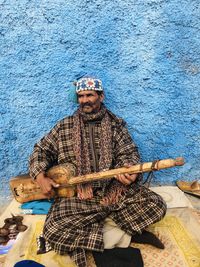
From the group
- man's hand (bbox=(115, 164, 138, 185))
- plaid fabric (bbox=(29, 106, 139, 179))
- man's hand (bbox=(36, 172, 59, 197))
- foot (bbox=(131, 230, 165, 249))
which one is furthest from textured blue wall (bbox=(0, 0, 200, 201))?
foot (bbox=(131, 230, 165, 249))

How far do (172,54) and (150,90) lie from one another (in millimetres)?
476

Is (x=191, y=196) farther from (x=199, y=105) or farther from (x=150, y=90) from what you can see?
(x=150, y=90)

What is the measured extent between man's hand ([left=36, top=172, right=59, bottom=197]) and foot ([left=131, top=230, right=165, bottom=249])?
35.8 inches

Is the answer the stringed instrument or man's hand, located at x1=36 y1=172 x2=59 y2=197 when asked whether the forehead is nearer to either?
the stringed instrument

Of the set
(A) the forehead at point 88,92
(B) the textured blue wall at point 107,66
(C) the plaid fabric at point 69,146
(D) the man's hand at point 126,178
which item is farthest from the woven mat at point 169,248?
(A) the forehead at point 88,92

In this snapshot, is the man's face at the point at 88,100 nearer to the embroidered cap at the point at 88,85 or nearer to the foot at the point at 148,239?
the embroidered cap at the point at 88,85

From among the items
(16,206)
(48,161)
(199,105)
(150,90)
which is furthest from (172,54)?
(16,206)

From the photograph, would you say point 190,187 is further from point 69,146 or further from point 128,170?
point 69,146

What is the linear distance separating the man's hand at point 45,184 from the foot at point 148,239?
911mm

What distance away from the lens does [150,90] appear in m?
3.24

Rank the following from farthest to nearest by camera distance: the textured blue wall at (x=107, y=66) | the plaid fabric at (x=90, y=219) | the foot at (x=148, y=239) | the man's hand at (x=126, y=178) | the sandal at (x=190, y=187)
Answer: the sandal at (x=190, y=187) → the textured blue wall at (x=107, y=66) → the man's hand at (x=126, y=178) → the foot at (x=148, y=239) → the plaid fabric at (x=90, y=219)

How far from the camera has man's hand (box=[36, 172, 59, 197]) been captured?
267 cm

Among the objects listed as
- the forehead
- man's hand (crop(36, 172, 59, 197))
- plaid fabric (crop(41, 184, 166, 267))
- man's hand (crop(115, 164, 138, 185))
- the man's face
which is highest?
the forehead

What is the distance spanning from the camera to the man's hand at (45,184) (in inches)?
105
